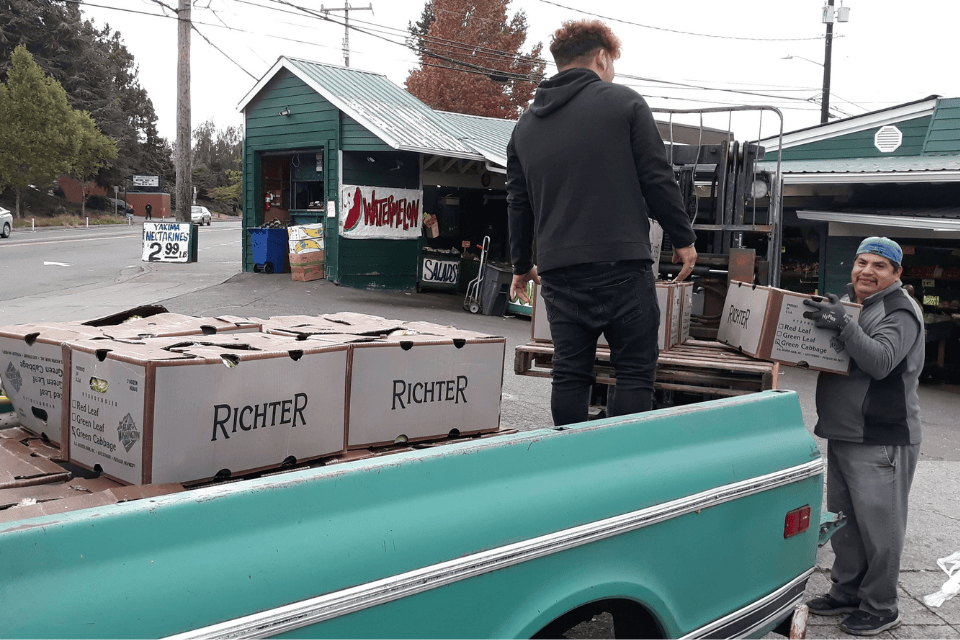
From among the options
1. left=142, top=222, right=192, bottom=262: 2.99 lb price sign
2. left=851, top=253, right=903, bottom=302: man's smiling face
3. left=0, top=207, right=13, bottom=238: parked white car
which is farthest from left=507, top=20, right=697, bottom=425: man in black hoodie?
left=0, top=207, right=13, bottom=238: parked white car

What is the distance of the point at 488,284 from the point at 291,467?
12.1 m

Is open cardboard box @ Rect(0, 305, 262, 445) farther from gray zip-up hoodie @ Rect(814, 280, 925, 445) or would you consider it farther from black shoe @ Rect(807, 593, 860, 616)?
black shoe @ Rect(807, 593, 860, 616)

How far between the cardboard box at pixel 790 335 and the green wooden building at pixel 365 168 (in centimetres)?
1099

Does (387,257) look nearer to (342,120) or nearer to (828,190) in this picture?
(342,120)

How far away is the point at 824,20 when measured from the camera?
2764cm

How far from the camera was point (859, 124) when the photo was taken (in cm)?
1491

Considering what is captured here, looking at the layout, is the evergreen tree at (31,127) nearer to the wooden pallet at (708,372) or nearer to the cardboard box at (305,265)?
the cardboard box at (305,265)

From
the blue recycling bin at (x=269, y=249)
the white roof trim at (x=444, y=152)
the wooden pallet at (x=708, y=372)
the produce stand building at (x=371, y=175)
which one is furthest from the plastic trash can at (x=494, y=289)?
the wooden pallet at (x=708, y=372)

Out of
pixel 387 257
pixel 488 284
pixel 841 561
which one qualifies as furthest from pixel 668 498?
pixel 387 257

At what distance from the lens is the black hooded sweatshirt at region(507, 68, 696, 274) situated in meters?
3.09

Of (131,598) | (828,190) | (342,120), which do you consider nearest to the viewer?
(131,598)

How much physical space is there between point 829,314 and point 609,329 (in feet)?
3.69

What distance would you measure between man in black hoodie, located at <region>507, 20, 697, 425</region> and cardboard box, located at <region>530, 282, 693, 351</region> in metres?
0.88

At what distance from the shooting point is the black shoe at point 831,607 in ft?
12.7
